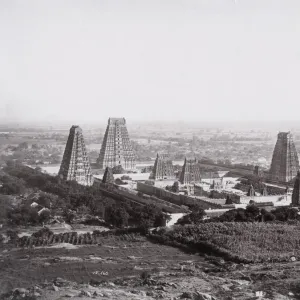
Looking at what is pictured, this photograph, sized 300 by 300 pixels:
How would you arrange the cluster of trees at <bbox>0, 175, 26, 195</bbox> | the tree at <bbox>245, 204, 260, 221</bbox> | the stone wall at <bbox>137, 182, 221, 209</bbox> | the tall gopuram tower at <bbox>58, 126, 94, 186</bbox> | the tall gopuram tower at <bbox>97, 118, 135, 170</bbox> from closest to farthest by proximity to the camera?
the tree at <bbox>245, 204, 260, 221</bbox> < the stone wall at <bbox>137, 182, 221, 209</bbox> < the cluster of trees at <bbox>0, 175, 26, 195</bbox> < the tall gopuram tower at <bbox>58, 126, 94, 186</bbox> < the tall gopuram tower at <bbox>97, 118, 135, 170</bbox>

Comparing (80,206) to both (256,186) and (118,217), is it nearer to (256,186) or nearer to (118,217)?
(118,217)

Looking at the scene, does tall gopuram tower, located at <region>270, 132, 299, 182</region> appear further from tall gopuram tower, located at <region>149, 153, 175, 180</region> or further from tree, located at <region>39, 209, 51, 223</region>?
tree, located at <region>39, 209, 51, 223</region>

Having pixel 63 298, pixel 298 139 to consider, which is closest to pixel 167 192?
pixel 63 298

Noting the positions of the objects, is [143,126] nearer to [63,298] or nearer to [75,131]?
[75,131]

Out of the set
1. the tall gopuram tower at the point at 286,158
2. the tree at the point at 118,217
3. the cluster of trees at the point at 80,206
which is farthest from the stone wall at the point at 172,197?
the tall gopuram tower at the point at 286,158

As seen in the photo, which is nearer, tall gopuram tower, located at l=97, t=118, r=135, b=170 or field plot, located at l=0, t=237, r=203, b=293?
field plot, located at l=0, t=237, r=203, b=293

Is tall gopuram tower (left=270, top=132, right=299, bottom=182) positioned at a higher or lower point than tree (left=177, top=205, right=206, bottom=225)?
higher

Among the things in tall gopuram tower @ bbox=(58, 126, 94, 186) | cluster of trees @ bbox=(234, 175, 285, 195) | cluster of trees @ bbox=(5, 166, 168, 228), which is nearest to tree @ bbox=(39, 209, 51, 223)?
cluster of trees @ bbox=(5, 166, 168, 228)
